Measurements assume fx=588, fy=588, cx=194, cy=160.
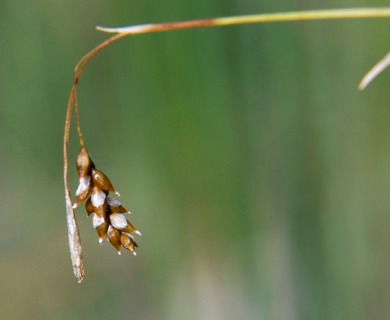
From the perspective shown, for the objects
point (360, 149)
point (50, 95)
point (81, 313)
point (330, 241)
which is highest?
point (50, 95)

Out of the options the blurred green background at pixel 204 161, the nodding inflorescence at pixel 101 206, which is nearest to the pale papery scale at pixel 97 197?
the nodding inflorescence at pixel 101 206

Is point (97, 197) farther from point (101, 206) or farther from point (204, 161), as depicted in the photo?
point (204, 161)

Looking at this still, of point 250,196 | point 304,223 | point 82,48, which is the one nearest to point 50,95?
point 82,48

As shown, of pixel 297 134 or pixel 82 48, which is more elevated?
pixel 82 48

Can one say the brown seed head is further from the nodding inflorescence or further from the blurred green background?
the blurred green background

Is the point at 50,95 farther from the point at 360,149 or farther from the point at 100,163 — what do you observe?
the point at 360,149

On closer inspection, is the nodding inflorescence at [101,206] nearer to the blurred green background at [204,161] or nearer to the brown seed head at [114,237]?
the brown seed head at [114,237]

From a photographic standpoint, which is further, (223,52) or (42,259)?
(42,259)
